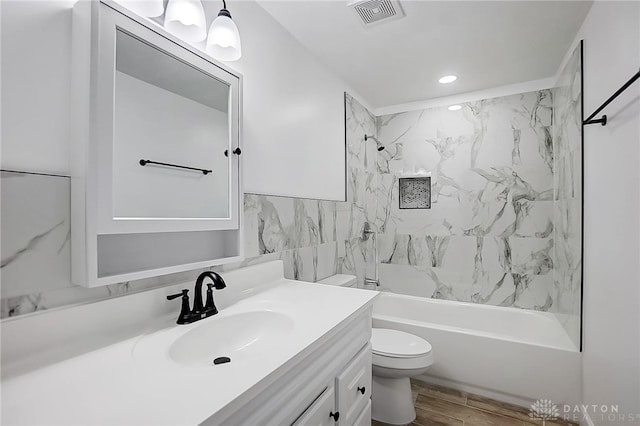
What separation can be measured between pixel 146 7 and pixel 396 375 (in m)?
2.16

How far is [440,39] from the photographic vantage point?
1.98 metres

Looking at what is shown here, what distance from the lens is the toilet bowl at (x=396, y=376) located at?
5.89ft

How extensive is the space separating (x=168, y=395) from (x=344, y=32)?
2069 millimetres

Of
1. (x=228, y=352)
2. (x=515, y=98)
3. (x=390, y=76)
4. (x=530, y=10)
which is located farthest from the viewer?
(x=515, y=98)

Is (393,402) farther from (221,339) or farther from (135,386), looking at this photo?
(135,386)

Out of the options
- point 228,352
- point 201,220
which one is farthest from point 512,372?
point 201,220

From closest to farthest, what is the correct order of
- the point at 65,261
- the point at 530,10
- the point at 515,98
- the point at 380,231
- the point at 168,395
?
1. the point at 168,395
2. the point at 65,261
3. the point at 530,10
4. the point at 515,98
5. the point at 380,231

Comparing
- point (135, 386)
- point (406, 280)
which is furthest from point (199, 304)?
point (406, 280)

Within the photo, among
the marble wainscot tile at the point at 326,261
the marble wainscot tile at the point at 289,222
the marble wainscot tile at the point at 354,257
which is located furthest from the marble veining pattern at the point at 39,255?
the marble wainscot tile at the point at 354,257

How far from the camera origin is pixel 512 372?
2014mm

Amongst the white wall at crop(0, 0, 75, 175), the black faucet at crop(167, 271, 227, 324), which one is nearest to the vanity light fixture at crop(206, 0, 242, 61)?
the white wall at crop(0, 0, 75, 175)

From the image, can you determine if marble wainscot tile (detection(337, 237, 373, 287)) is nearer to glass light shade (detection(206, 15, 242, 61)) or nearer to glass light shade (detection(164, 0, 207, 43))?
glass light shade (detection(206, 15, 242, 61))

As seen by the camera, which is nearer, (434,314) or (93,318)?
(93,318)

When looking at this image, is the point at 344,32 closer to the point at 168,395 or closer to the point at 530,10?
the point at 530,10
